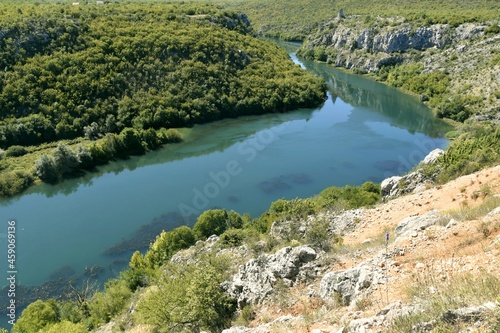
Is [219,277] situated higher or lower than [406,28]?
lower

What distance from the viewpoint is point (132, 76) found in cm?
6788

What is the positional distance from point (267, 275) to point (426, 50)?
96337 millimetres

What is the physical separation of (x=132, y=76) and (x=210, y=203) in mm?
37185

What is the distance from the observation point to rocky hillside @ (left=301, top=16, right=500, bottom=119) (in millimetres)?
72188

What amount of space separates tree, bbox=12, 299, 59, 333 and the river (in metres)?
5.49

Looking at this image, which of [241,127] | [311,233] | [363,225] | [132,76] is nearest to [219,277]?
[311,233]

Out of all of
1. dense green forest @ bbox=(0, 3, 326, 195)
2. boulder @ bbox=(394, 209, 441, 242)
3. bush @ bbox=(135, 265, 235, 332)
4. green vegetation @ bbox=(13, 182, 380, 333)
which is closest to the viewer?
boulder @ bbox=(394, 209, 441, 242)

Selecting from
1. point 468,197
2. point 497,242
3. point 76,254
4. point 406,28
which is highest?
point 406,28

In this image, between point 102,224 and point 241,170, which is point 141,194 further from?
point 241,170

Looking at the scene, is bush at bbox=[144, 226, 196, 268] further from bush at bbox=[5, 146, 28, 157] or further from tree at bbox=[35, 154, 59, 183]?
bush at bbox=[5, 146, 28, 157]

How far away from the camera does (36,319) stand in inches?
913

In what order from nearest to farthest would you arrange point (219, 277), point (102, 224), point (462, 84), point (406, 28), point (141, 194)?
point (219, 277)
point (102, 224)
point (141, 194)
point (462, 84)
point (406, 28)

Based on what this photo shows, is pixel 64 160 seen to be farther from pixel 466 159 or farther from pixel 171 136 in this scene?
pixel 466 159

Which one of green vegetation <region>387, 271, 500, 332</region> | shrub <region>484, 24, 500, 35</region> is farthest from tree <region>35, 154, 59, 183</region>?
shrub <region>484, 24, 500, 35</region>
